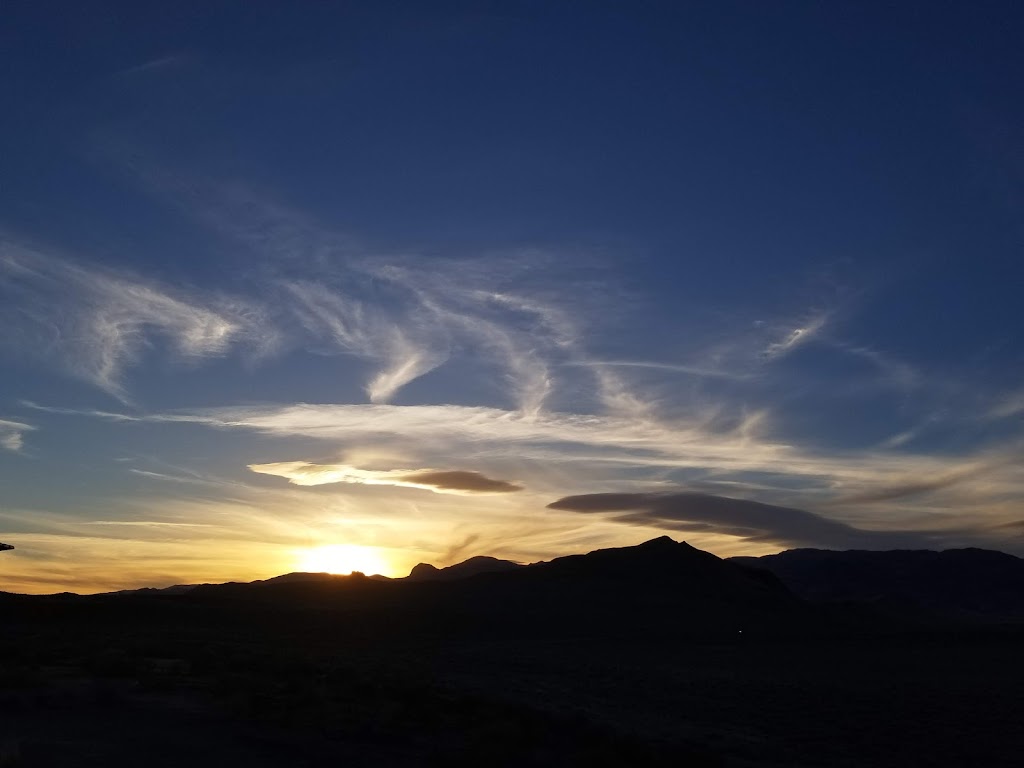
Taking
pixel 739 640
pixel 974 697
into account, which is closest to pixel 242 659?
pixel 974 697

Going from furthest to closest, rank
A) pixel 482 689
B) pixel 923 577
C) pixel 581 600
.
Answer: pixel 923 577 < pixel 581 600 < pixel 482 689

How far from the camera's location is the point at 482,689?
23875mm

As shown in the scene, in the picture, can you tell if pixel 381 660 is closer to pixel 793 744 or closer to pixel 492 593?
pixel 793 744

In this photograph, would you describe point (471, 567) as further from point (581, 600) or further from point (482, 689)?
point (482, 689)

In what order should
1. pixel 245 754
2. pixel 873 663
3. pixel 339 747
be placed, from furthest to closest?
pixel 873 663 → pixel 339 747 → pixel 245 754

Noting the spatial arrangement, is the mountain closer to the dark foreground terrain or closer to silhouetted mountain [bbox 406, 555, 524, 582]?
the dark foreground terrain

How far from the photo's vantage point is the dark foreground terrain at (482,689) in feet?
50.0

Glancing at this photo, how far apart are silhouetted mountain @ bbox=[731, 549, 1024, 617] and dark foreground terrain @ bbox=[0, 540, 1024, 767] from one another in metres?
105

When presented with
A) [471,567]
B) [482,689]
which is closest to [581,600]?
[482,689]

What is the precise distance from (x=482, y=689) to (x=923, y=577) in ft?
522

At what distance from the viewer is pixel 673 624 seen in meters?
54.3

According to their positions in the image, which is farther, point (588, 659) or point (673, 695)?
point (588, 659)

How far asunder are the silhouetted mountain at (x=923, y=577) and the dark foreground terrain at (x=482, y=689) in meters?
105

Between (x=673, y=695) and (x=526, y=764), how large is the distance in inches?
481
